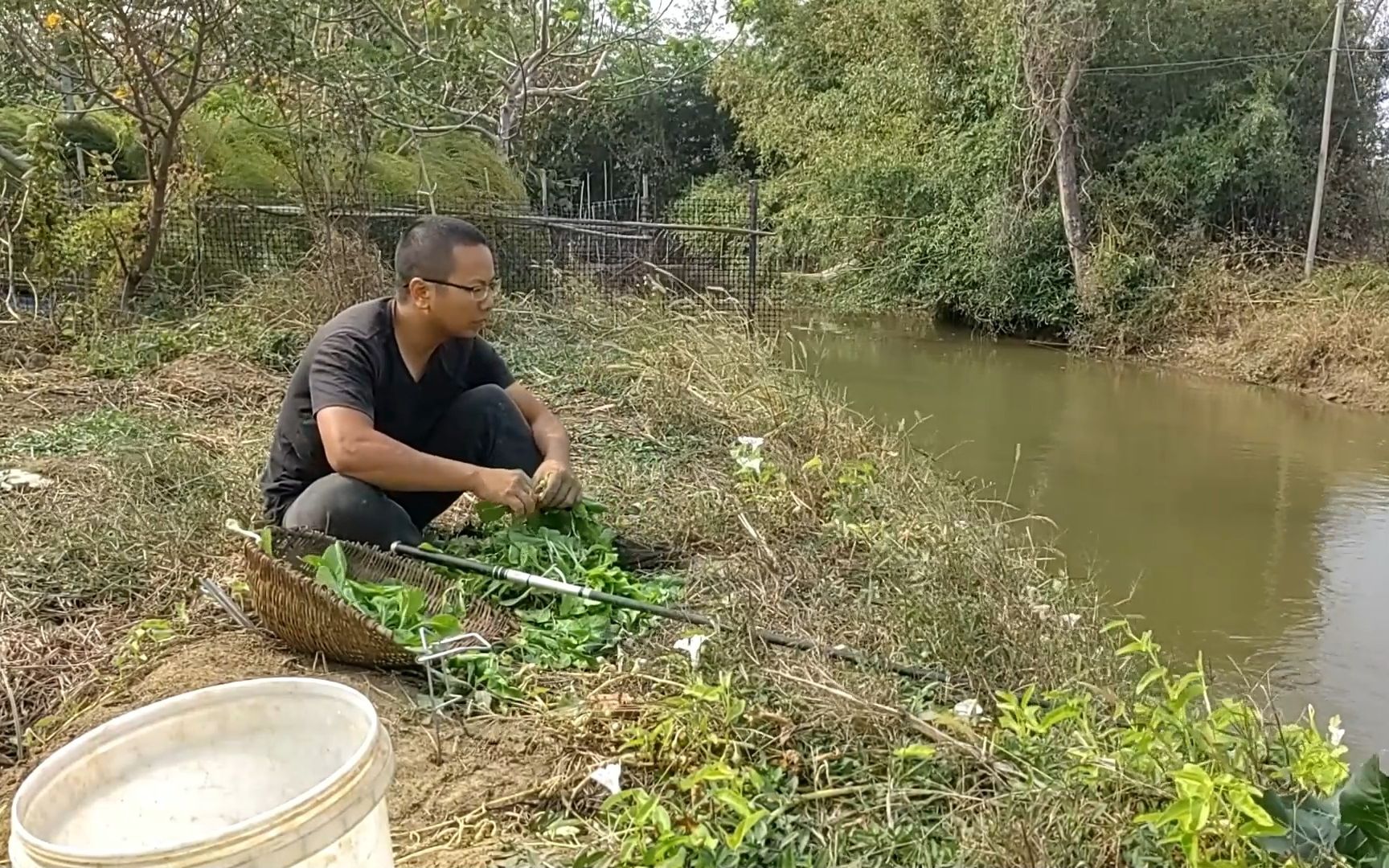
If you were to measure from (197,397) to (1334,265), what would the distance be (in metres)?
9.58

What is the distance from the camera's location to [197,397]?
4672 mm

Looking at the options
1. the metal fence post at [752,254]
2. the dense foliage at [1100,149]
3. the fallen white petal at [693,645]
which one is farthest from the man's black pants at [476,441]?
the dense foliage at [1100,149]

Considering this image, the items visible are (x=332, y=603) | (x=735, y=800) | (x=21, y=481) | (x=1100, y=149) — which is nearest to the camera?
(x=735, y=800)

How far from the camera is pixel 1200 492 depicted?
5.86 meters

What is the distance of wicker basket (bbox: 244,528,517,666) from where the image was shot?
6.66 ft

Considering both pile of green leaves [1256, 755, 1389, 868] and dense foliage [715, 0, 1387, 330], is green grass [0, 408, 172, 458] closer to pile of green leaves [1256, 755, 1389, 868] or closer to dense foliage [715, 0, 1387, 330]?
pile of green leaves [1256, 755, 1389, 868]

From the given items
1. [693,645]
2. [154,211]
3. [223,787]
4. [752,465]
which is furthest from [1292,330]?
[223,787]

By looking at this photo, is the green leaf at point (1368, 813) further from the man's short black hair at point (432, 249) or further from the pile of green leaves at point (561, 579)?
the man's short black hair at point (432, 249)

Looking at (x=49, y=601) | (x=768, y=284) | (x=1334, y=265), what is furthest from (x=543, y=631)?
(x=1334, y=265)

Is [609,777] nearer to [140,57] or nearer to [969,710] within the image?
[969,710]

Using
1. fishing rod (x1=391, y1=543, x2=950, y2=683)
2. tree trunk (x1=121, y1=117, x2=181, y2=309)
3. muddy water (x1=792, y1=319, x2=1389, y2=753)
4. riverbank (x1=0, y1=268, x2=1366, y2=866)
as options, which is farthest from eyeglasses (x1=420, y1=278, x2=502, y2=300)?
tree trunk (x1=121, y1=117, x2=181, y2=309)

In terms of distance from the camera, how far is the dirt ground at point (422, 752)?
1.66 m

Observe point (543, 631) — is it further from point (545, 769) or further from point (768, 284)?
point (768, 284)

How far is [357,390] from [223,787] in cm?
122
